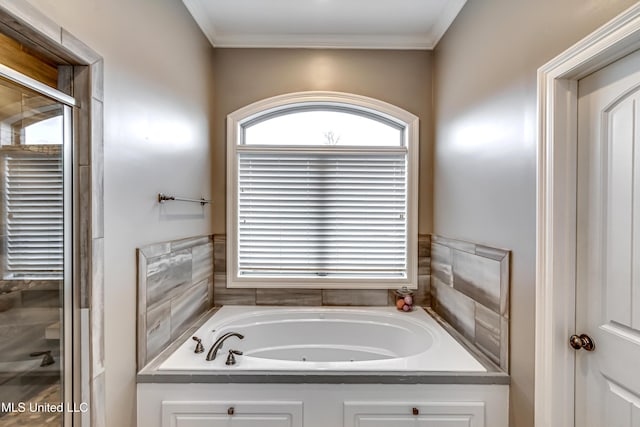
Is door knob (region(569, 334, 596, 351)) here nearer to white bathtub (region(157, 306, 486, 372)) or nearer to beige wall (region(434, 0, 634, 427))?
beige wall (region(434, 0, 634, 427))

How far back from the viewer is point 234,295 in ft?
8.23

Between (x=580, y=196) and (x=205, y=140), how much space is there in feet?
7.42

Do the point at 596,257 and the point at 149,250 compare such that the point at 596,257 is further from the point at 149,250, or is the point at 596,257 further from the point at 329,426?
the point at 149,250

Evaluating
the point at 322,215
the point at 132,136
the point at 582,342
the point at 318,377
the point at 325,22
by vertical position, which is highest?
the point at 325,22

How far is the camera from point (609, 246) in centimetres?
108

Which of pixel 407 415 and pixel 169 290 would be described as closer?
A: pixel 407 415

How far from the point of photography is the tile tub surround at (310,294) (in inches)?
98.4

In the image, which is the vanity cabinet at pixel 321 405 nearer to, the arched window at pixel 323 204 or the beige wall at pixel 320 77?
the arched window at pixel 323 204

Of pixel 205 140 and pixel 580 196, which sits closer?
pixel 580 196

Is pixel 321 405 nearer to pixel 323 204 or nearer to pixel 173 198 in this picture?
pixel 173 198

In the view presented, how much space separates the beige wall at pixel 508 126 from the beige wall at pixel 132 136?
1797mm

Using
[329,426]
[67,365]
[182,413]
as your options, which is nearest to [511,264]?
[329,426]

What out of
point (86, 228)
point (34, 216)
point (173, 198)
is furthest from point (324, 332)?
point (34, 216)

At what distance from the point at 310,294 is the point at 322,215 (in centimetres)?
66
